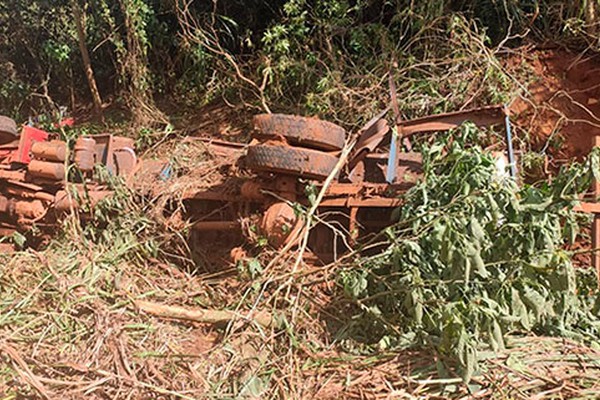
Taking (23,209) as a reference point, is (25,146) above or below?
above

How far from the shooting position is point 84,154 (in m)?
5.05

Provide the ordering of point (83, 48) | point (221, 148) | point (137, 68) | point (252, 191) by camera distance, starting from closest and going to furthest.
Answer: point (252, 191) < point (221, 148) < point (137, 68) < point (83, 48)

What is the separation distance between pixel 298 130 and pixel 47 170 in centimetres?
266

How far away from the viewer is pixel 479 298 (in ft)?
8.40

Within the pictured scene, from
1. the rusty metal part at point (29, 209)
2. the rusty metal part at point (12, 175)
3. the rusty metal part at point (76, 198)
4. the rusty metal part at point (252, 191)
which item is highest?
the rusty metal part at point (12, 175)

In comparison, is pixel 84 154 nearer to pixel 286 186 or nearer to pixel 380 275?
pixel 286 186

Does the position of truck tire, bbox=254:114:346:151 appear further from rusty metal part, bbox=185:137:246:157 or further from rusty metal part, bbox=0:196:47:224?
rusty metal part, bbox=0:196:47:224

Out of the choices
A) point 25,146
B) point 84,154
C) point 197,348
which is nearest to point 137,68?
point 25,146

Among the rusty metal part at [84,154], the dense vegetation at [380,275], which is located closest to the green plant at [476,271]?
the dense vegetation at [380,275]

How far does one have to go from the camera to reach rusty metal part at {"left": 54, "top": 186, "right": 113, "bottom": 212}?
457 centimetres

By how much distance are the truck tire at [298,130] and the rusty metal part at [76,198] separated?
1.81 metres

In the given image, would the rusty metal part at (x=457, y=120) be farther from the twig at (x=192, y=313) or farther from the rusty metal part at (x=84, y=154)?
the rusty metal part at (x=84, y=154)

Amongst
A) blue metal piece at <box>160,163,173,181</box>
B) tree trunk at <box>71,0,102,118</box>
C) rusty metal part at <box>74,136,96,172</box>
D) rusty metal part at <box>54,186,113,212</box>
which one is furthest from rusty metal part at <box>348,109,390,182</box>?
tree trunk at <box>71,0,102,118</box>

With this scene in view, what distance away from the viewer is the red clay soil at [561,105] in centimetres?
560
